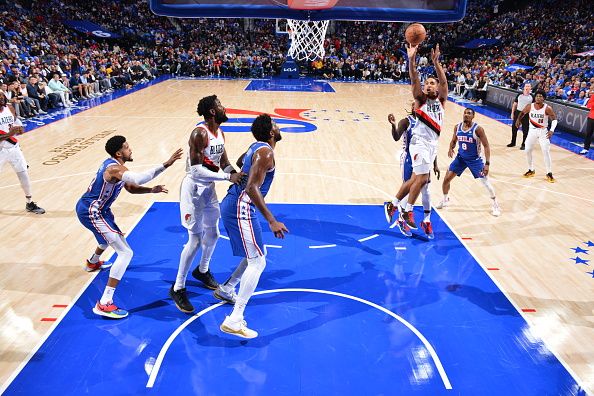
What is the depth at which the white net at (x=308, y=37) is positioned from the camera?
10977 mm

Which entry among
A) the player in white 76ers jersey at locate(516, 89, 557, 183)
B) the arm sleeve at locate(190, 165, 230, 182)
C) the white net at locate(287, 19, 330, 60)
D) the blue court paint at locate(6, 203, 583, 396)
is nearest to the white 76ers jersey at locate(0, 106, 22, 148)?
the blue court paint at locate(6, 203, 583, 396)

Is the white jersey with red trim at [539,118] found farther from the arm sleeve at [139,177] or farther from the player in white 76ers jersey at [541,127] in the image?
the arm sleeve at [139,177]

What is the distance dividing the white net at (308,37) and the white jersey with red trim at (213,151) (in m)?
7.14

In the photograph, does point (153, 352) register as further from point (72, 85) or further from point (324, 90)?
point (324, 90)

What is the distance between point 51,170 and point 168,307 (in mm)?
5545

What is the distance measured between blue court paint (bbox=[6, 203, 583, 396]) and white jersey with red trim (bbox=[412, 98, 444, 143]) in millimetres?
1401

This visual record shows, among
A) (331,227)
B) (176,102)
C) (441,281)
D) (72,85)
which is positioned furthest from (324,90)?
(441,281)

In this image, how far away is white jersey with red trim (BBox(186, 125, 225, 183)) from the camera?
436 centimetres

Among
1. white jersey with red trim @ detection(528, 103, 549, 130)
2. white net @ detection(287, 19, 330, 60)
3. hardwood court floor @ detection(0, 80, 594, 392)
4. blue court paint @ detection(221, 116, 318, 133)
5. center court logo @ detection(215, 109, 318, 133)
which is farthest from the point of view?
center court logo @ detection(215, 109, 318, 133)

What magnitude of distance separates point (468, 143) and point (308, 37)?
19.7ft

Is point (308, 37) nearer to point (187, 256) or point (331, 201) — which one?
point (331, 201)

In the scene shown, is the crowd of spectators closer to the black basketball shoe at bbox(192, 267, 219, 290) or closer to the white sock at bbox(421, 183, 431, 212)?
the white sock at bbox(421, 183, 431, 212)

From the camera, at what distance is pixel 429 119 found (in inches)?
227

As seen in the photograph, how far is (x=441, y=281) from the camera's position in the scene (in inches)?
202
